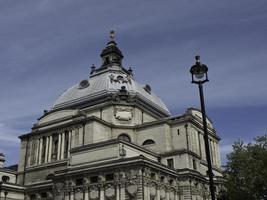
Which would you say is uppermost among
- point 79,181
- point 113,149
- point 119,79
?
point 119,79

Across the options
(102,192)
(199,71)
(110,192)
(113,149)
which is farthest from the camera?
(113,149)

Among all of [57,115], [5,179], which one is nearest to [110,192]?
[57,115]

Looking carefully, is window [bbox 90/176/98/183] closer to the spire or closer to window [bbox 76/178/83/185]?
window [bbox 76/178/83/185]

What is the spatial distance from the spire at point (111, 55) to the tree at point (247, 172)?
Result: 4588 centimetres

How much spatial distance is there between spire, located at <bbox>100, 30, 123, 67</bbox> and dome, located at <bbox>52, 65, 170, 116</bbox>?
5.03 meters

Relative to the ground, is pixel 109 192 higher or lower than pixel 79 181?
lower

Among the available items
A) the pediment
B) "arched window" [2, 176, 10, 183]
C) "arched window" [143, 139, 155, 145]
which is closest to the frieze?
"arched window" [143, 139, 155, 145]

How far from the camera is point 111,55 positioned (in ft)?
277

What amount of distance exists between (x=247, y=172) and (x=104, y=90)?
3635cm

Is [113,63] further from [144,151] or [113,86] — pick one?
[144,151]

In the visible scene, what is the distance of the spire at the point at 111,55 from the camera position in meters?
83.7

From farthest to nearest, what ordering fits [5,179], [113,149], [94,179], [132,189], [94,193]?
[5,179] → [113,149] → [94,179] → [94,193] → [132,189]

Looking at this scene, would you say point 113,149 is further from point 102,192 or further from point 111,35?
point 111,35

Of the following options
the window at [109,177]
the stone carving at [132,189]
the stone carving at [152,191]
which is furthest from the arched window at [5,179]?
the stone carving at [152,191]
